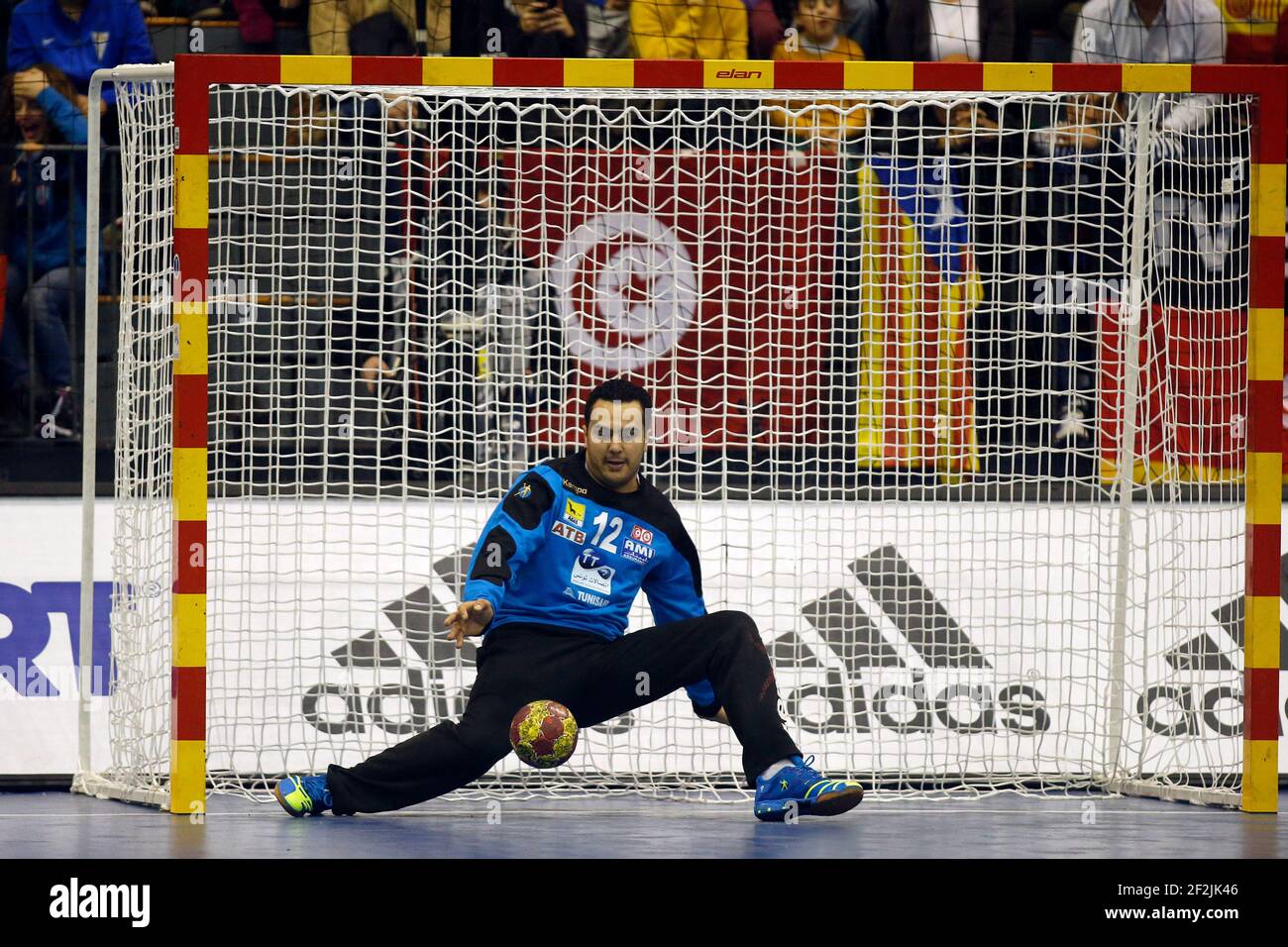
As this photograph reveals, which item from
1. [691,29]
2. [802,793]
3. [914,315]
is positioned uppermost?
[691,29]

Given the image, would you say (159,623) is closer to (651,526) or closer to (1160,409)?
(651,526)

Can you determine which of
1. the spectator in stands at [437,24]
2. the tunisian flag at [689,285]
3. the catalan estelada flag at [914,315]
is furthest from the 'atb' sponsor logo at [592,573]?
the spectator in stands at [437,24]

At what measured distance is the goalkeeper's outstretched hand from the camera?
5762 mm

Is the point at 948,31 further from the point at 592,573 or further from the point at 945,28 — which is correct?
the point at 592,573

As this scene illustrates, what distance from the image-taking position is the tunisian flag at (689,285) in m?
7.75

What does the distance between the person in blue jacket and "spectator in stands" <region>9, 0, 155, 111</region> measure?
144 inches

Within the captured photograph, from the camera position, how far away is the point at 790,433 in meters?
7.58

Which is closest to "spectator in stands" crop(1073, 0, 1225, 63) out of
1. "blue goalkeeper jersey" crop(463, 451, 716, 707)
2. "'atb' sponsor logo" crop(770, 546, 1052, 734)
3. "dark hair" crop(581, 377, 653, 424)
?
"'atb' sponsor logo" crop(770, 546, 1052, 734)

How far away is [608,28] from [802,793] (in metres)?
4.59

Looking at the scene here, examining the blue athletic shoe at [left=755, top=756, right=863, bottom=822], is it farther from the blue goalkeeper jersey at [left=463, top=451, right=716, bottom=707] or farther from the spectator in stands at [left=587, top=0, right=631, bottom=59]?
the spectator in stands at [left=587, top=0, right=631, bottom=59]

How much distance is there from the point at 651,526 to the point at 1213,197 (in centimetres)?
298

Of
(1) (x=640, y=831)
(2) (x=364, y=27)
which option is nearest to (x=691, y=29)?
(2) (x=364, y=27)

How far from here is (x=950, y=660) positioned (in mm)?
7551

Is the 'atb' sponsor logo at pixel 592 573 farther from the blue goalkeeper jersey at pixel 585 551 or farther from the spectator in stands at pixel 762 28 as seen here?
the spectator in stands at pixel 762 28
